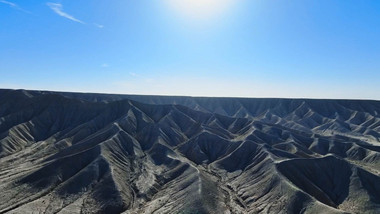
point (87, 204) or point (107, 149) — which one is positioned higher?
point (107, 149)

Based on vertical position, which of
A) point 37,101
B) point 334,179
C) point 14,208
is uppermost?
point 37,101

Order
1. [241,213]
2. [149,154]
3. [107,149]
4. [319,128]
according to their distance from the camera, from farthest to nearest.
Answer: [319,128]
[149,154]
[107,149]
[241,213]

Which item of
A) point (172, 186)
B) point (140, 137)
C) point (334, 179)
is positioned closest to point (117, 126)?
point (140, 137)

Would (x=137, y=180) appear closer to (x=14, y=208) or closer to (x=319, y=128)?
(x=14, y=208)

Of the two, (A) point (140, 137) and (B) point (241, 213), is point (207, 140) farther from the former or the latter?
(B) point (241, 213)

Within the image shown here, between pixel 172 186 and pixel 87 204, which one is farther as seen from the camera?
pixel 172 186

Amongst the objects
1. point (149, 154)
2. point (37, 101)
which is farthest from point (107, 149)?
point (37, 101)

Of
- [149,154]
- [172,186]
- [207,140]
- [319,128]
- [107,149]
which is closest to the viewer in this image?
[172,186]
